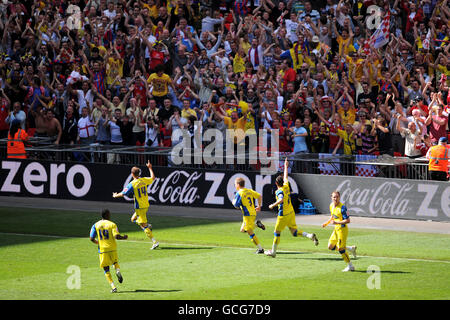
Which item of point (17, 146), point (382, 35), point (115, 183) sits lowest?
point (115, 183)

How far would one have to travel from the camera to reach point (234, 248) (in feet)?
71.4

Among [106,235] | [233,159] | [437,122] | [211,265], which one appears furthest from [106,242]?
[437,122]

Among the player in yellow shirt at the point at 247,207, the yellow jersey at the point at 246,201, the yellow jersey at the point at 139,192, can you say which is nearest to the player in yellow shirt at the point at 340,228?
the player in yellow shirt at the point at 247,207

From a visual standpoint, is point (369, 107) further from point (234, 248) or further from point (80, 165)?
point (80, 165)

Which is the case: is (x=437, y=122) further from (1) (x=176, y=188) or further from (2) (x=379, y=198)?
(1) (x=176, y=188)

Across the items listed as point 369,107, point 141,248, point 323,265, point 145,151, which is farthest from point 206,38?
point 323,265

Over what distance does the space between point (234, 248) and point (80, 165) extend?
1012cm

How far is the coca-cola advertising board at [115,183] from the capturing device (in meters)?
28.1

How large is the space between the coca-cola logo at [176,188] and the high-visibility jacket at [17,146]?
433 cm

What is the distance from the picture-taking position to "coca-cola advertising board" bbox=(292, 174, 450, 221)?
2555 cm

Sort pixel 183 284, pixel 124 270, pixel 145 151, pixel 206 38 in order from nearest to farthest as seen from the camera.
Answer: pixel 183 284
pixel 124 270
pixel 145 151
pixel 206 38

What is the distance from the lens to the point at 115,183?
29734 millimetres

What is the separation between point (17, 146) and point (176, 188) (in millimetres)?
6245
